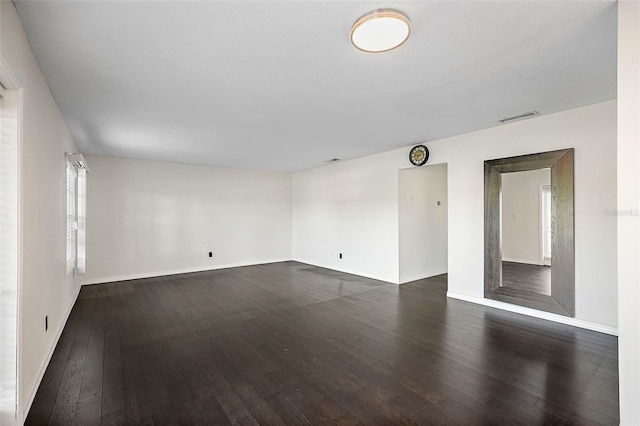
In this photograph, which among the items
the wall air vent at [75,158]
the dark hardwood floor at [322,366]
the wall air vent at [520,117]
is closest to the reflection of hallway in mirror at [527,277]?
the dark hardwood floor at [322,366]

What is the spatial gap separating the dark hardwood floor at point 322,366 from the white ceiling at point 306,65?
2441 mm

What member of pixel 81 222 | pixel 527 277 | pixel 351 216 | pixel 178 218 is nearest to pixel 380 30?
pixel 527 277

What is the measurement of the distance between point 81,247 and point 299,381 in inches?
186

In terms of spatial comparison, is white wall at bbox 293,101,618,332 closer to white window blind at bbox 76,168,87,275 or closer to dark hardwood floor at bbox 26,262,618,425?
dark hardwood floor at bbox 26,262,618,425

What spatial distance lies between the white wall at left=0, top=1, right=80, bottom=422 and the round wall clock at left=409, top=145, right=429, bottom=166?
181 inches

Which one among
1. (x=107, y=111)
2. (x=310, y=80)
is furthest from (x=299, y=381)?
(x=107, y=111)

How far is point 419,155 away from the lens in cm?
479

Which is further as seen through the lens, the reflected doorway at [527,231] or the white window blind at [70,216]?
the white window blind at [70,216]

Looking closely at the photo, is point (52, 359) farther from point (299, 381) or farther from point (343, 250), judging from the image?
point (343, 250)

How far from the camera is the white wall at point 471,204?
3.10m

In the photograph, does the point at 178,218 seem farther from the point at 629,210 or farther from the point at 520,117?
the point at 629,210

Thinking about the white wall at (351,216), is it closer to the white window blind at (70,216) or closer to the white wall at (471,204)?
the white wall at (471,204)

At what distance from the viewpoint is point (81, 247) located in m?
4.86

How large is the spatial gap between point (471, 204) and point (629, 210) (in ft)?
9.09
